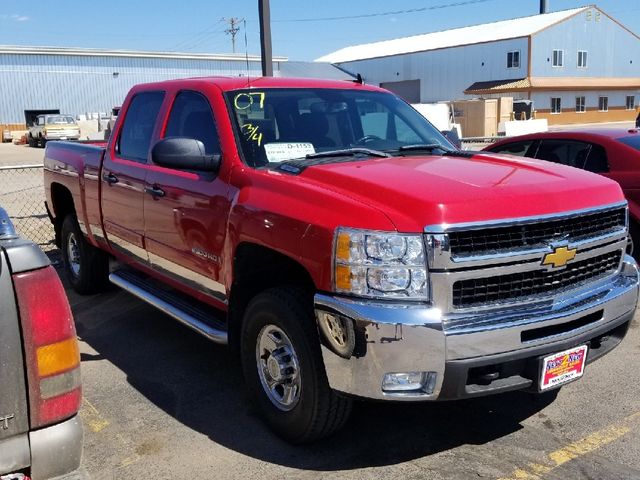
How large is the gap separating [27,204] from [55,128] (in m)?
24.8

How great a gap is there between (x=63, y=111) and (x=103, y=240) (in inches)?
1917

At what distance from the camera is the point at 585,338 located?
11.0 feet

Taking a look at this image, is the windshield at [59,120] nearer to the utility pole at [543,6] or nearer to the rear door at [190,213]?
the rear door at [190,213]

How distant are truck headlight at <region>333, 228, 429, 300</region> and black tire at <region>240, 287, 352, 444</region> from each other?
40 cm

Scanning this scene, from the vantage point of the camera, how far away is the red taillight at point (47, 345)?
7.06ft

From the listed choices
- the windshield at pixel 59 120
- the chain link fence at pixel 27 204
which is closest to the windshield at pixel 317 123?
the chain link fence at pixel 27 204

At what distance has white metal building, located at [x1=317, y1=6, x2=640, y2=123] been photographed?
174 feet

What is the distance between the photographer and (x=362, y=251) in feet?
9.89

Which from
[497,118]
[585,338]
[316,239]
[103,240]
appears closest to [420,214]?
[316,239]

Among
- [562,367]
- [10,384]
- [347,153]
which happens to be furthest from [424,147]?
[10,384]

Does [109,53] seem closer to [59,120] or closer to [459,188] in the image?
[59,120]

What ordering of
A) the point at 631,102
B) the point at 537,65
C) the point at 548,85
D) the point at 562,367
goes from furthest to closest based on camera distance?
the point at 631,102 → the point at 537,65 → the point at 548,85 → the point at 562,367

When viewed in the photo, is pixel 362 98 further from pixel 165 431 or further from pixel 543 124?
pixel 543 124

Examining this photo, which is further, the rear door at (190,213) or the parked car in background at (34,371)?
the rear door at (190,213)
